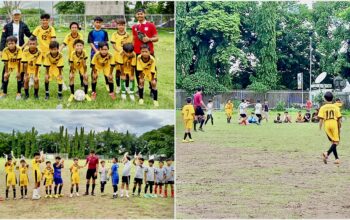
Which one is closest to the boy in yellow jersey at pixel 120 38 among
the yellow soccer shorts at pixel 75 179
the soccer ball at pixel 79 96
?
the soccer ball at pixel 79 96

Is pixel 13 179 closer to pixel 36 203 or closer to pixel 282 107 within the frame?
pixel 36 203

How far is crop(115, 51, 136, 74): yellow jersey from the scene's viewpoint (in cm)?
716

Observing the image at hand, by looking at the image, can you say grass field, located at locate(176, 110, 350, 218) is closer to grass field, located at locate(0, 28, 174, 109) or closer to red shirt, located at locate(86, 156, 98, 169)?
grass field, located at locate(0, 28, 174, 109)

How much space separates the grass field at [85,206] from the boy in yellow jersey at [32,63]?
0.83m

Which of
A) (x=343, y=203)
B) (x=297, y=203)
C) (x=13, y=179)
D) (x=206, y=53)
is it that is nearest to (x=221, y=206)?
(x=297, y=203)

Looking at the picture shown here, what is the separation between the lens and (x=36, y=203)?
23.8 feet

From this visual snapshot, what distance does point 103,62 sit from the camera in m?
7.15

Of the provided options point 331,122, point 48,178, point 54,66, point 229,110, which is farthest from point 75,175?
point 331,122

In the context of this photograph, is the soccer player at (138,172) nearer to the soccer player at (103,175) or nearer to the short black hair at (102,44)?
the soccer player at (103,175)

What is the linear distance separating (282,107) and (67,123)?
2462mm

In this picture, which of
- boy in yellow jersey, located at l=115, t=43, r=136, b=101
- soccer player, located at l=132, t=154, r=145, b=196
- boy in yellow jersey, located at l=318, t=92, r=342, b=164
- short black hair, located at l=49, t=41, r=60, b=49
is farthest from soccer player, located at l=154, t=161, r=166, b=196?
boy in yellow jersey, located at l=318, t=92, r=342, b=164

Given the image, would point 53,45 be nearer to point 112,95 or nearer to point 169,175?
point 112,95

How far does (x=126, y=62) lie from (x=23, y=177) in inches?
65.9

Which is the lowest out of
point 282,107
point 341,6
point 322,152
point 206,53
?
point 322,152
